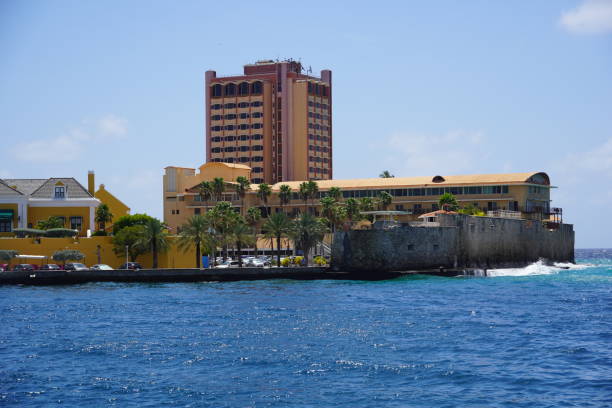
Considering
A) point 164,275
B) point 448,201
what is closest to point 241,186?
point 448,201

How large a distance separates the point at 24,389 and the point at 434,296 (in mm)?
42214

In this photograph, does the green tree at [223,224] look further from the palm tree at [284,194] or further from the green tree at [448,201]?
the green tree at [448,201]

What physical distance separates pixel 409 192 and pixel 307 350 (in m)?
90.6

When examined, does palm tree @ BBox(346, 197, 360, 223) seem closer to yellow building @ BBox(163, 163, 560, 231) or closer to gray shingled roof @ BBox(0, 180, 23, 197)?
yellow building @ BBox(163, 163, 560, 231)

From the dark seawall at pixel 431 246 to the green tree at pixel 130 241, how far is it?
20.5 metres

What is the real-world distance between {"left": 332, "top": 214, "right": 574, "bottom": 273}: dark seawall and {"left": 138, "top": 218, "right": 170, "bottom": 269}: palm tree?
1809 centimetres

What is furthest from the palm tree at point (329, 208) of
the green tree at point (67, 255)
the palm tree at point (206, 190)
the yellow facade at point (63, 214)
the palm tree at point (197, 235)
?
the green tree at point (67, 255)

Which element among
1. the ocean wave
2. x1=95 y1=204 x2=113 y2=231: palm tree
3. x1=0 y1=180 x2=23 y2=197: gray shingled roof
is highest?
x1=0 y1=180 x2=23 y2=197: gray shingled roof

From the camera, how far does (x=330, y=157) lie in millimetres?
170000

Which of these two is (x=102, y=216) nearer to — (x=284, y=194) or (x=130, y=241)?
(x=130, y=241)

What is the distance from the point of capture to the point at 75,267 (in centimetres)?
8712

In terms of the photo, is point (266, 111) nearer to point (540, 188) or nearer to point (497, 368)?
point (540, 188)

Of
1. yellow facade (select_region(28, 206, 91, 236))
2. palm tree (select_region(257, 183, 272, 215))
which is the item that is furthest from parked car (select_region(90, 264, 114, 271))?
palm tree (select_region(257, 183, 272, 215))

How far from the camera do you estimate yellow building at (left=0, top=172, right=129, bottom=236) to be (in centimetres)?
9838
